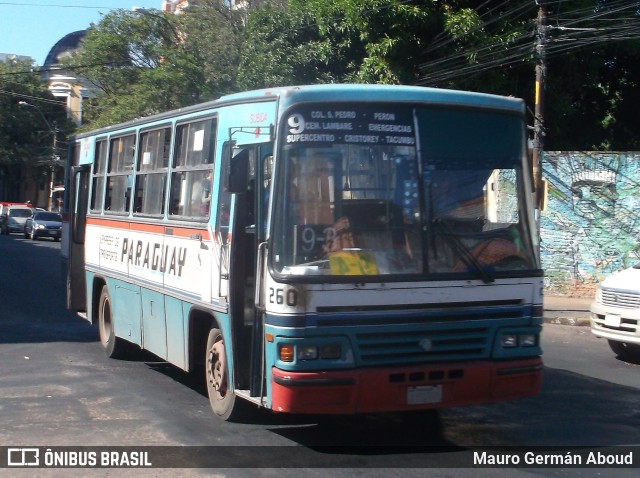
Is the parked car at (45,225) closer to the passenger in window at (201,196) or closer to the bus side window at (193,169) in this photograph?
the bus side window at (193,169)

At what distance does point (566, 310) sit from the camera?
1802 cm

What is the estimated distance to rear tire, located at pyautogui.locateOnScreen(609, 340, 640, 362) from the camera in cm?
1259

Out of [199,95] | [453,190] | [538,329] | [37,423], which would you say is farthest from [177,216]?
[199,95]

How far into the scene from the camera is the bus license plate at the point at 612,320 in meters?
12.1

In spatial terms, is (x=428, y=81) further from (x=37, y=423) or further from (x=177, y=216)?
(x=37, y=423)

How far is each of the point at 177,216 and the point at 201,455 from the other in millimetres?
2796

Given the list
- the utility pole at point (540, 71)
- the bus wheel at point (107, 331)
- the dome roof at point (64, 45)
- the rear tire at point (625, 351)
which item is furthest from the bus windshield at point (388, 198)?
the dome roof at point (64, 45)

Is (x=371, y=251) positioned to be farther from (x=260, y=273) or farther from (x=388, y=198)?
(x=260, y=273)

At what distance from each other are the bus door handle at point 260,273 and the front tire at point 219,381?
3.06 feet

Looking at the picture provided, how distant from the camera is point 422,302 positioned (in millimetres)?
6977

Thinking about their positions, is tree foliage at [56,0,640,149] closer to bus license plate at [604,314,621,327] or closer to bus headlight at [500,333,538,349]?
bus license plate at [604,314,621,327]

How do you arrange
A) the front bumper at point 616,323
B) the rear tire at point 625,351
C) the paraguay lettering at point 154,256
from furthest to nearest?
the rear tire at point 625,351
the front bumper at point 616,323
the paraguay lettering at point 154,256

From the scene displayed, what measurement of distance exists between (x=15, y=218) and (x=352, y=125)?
4851 cm

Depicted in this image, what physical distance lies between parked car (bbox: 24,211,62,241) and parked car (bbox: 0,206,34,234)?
234 inches
